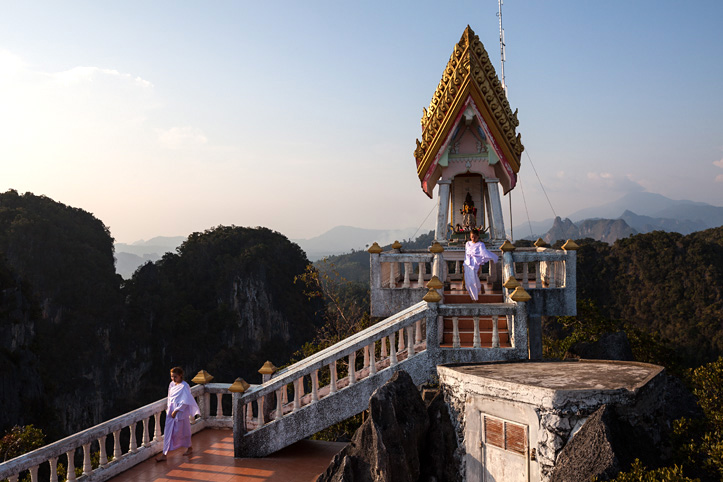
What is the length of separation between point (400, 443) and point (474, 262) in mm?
4911

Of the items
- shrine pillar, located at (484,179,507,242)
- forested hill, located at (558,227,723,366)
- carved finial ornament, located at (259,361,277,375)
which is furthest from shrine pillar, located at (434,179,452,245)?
forested hill, located at (558,227,723,366)

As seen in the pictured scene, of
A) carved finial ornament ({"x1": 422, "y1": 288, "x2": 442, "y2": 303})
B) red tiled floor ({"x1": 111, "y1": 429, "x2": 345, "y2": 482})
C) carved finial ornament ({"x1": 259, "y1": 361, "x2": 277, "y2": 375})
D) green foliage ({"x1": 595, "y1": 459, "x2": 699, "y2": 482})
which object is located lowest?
red tiled floor ({"x1": 111, "y1": 429, "x2": 345, "y2": 482})

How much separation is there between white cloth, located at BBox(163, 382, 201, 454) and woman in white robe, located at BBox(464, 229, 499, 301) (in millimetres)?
5904

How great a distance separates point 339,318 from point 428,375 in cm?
1489

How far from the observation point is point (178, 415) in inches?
403

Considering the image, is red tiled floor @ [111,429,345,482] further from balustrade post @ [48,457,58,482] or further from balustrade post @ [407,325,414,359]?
balustrade post @ [407,325,414,359]

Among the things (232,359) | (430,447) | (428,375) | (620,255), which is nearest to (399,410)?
(430,447)

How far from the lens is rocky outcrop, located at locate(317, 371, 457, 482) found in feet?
25.5

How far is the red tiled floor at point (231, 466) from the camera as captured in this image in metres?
9.44

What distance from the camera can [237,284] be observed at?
74.7 m

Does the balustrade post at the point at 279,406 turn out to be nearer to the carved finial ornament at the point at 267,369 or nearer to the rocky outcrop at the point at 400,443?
the carved finial ornament at the point at 267,369

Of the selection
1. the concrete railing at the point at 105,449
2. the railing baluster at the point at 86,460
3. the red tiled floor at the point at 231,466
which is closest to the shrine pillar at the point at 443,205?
the red tiled floor at the point at 231,466

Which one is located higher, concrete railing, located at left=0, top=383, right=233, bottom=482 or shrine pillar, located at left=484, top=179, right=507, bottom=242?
shrine pillar, located at left=484, top=179, right=507, bottom=242

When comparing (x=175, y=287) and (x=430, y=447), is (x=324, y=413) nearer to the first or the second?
(x=430, y=447)
